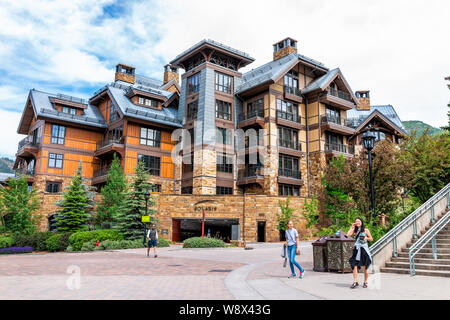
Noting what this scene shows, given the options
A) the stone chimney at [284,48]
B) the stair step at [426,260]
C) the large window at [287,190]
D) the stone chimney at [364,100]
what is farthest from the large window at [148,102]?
the stair step at [426,260]

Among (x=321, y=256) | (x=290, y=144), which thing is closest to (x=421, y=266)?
(x=321, y=256)

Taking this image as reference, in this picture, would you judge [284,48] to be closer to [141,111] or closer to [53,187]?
[141,111]

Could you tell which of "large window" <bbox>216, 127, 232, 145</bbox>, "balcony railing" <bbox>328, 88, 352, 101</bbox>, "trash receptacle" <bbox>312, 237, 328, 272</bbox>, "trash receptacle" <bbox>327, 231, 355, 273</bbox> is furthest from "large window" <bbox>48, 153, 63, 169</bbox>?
"trash receptacle" <bbox>327, 231, 355, 273</bbox>

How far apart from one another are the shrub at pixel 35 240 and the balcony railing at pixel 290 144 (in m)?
22.0

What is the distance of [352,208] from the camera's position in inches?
697

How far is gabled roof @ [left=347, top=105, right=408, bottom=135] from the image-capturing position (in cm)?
4303

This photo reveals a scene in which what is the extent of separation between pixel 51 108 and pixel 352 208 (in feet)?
107

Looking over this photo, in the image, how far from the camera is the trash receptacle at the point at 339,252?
1111 cm

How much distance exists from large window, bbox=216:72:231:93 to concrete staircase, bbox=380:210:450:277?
27806mm

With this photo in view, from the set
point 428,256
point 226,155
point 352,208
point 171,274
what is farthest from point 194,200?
point 428,256

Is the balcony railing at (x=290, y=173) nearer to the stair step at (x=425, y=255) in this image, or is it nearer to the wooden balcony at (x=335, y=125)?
the wooden balcony at (x=335, y=125)

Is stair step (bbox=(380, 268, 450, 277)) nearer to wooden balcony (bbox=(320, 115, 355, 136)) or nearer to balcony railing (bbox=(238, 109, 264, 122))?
balcony railing (bbox=(238, 109, 264, 122))
